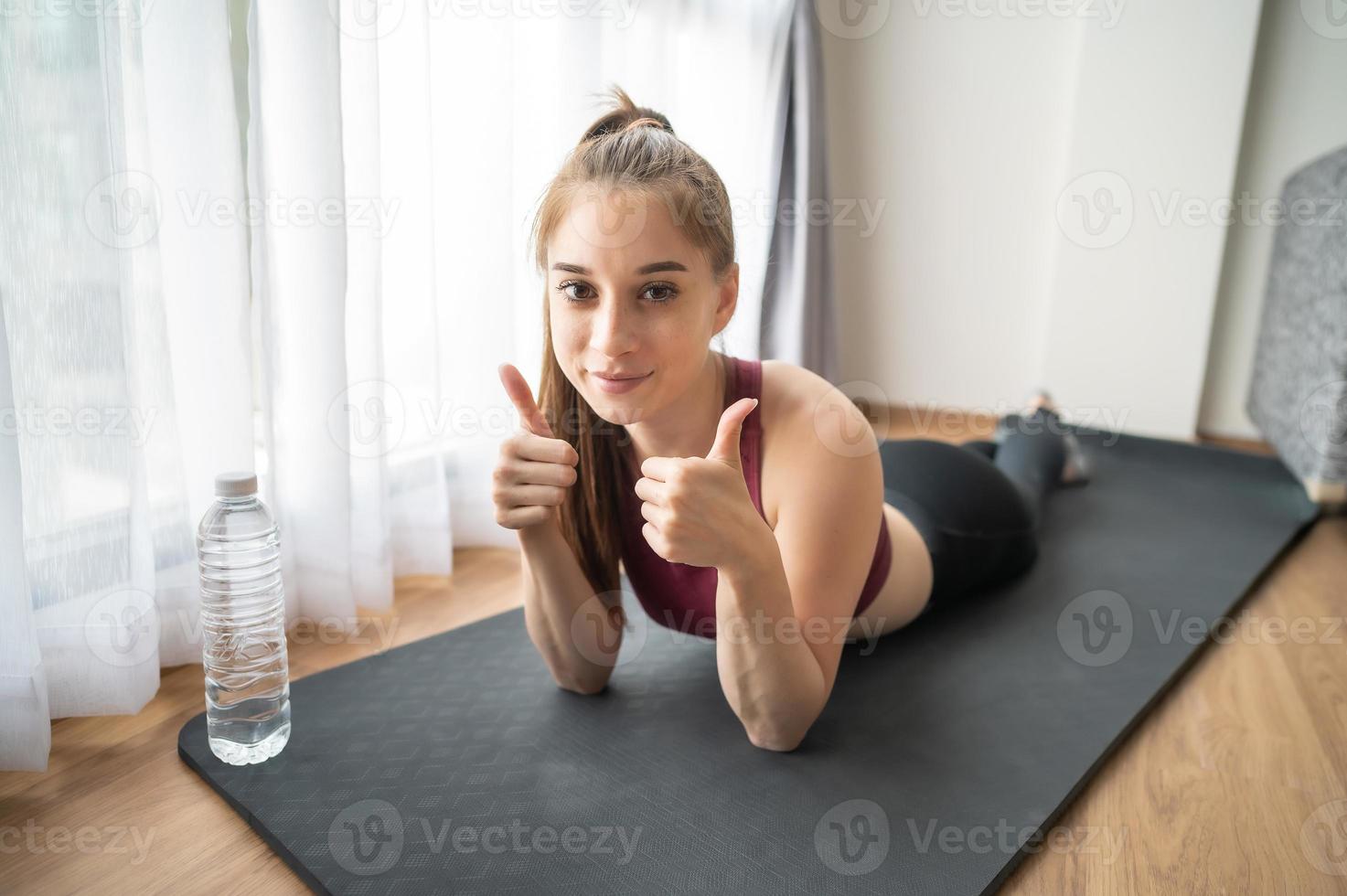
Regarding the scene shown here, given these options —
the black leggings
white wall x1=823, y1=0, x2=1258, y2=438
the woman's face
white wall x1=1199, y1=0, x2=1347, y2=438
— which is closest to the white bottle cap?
the woman's face

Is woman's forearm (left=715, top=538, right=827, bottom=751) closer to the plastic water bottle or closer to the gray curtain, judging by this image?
the plastic water bottle

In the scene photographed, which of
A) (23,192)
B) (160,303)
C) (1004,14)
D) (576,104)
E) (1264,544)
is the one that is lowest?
(1264,544)

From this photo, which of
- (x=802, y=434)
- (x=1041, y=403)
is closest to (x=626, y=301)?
(x=802, y=434)

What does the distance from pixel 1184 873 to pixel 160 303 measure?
143 cm

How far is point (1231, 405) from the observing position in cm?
322

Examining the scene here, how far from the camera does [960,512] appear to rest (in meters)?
1.48

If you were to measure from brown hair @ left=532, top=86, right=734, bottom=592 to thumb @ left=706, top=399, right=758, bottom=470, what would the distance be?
205mm

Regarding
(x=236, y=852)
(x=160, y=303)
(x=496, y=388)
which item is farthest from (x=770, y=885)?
(x=496, y=388)

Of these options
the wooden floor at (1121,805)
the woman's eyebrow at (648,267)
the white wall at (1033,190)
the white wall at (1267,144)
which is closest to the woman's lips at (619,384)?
the woman's eyebrow at (648,267)

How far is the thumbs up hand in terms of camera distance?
2.66 feet

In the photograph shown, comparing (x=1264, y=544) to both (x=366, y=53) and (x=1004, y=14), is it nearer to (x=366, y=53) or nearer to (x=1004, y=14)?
(x=366, y=53)

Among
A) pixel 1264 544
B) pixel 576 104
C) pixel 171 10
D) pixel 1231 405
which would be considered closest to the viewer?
pixel 171 10

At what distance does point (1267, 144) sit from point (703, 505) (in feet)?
10.5

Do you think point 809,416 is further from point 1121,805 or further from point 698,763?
point 1121,805
